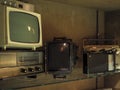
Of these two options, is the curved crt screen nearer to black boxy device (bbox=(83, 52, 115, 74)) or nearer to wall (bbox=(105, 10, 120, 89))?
black boxy device (bbox=(83, 52, 115, 74))

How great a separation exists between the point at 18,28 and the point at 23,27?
0.04 meters

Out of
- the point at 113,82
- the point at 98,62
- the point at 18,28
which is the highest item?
the point at 18,28

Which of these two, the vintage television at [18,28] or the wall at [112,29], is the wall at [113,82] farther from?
the vintage television at [18,28]

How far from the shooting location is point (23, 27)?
139cm

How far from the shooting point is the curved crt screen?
4.33 ft

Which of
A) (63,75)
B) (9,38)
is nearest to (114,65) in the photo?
(63,75)

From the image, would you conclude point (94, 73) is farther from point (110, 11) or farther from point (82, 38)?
point (110, 11)

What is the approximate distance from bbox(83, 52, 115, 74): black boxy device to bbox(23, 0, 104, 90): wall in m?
0.26

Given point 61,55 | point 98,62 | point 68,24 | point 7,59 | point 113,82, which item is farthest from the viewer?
point 113,82

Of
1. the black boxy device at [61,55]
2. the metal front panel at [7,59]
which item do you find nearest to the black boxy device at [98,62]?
the black boxy device at [61,55]

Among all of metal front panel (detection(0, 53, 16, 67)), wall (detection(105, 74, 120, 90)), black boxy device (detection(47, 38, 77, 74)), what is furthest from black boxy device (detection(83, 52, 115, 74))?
metal front panel (detection(0, 53, 16, 67))

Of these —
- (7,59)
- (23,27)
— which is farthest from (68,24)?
(7,59)

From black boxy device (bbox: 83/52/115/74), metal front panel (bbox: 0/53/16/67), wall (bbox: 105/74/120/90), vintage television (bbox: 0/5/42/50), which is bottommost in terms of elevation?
wall (bbox: 105/74/120/90)

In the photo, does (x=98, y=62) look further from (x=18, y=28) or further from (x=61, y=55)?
(x=18, y=28)
